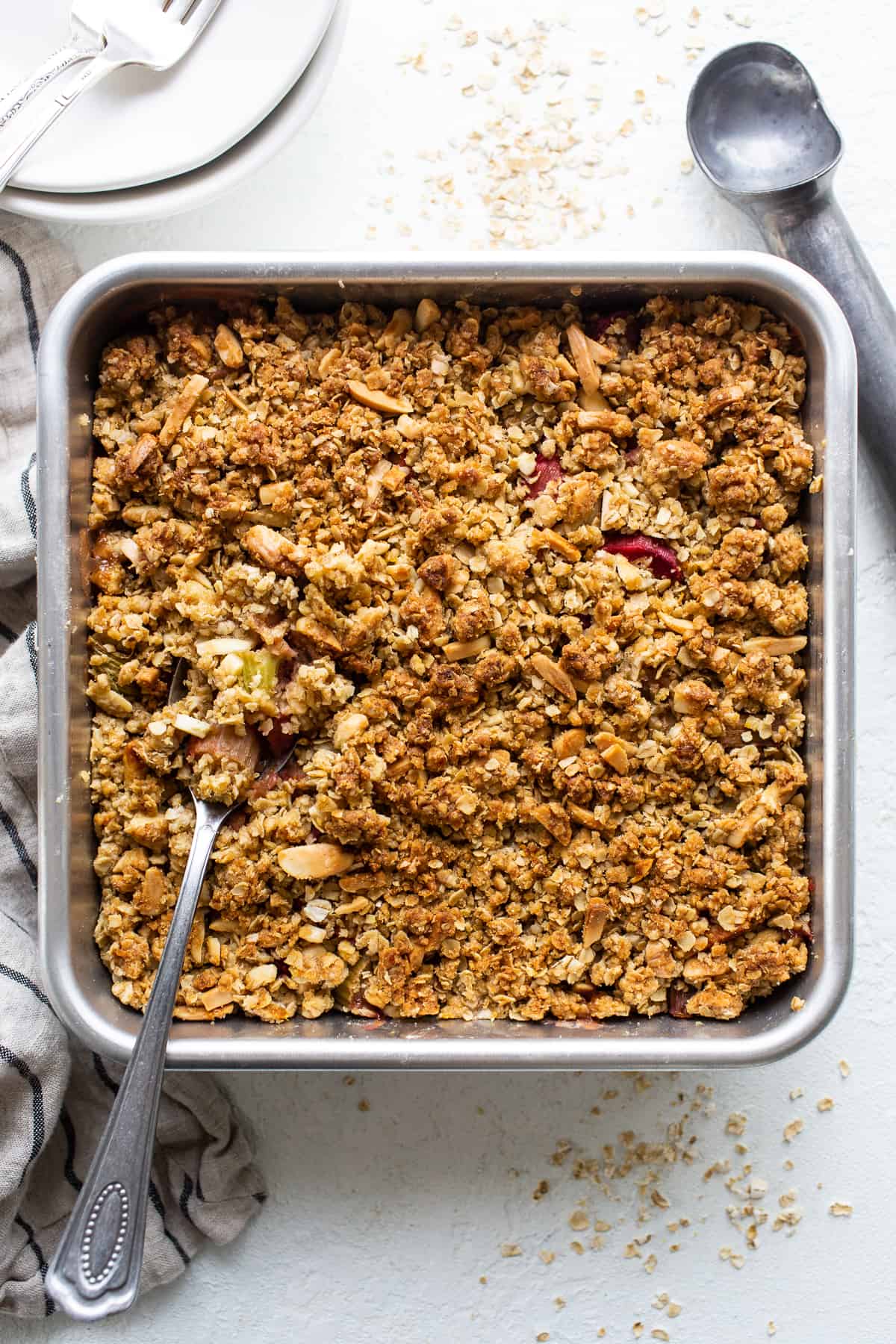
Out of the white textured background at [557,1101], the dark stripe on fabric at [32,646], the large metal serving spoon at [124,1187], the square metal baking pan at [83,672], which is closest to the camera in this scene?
the large metal serving spoon at [124,1187]

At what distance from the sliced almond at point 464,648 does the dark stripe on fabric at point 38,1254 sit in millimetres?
1094

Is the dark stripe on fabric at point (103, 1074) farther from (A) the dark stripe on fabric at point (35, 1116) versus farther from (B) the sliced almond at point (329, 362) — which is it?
(B) the sliced almond at point (329, 362)

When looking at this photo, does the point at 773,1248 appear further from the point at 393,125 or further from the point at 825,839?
the point at 393,125

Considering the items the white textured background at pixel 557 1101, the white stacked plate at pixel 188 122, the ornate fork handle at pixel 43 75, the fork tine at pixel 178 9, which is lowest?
the white textured background at pixel 557 1101

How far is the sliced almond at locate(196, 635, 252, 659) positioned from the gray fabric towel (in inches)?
13.9

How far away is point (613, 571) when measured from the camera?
1560 mm

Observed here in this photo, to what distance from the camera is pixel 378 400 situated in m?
1.56

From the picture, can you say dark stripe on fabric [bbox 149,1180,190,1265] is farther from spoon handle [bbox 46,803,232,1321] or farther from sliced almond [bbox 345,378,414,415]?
sliced almond [bbox 345,378,414,415]

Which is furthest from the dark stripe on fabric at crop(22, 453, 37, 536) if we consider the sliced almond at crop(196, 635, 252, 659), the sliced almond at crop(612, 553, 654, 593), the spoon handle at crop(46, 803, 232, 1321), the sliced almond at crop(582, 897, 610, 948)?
the sliced almond at crop(582, 897, 610, 948)

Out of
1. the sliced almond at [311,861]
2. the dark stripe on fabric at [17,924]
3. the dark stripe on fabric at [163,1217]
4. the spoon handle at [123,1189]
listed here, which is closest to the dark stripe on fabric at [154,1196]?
the dark stripe on fabric at [163,1217]

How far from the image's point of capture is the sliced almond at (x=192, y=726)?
152 cm

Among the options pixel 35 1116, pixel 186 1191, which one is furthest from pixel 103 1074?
pixel 186 1191

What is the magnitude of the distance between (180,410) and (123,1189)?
987 millimetres

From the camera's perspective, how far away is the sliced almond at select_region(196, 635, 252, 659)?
1.52 meters
